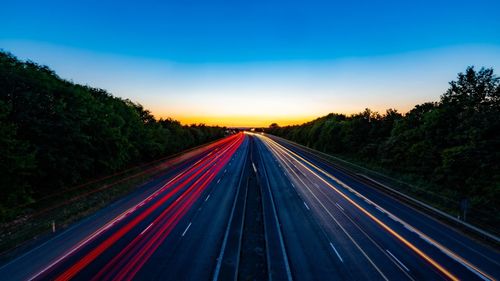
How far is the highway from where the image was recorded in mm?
12109

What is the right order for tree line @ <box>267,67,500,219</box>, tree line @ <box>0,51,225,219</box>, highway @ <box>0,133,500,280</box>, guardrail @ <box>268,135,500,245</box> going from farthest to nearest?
tree line @ <box>267,67,500,219</box>, tree line @ <box>0,51,225,219</box>, guardrail @ <box>268,135,500,245</box>, highway @ <box>0,133,500,280</box>

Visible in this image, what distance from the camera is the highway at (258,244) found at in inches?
477

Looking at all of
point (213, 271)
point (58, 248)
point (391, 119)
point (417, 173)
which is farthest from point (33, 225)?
point (391, 119)

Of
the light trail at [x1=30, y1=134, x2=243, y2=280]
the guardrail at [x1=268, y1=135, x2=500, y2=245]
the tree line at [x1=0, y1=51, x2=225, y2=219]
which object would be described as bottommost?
the light trail at [x1=30, y1=134, x2=243, y2=280]

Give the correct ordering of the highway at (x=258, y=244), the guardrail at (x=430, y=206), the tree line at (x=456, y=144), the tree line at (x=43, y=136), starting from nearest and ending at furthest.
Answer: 1. the highway at (x=258, y=244)
2. the guardrail at (x=430, y=206)
3. the tree line at (x=43, y=136)
4. the tree line at (x=456, y=144)

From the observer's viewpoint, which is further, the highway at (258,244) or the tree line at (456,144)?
the tree line at (456,144)

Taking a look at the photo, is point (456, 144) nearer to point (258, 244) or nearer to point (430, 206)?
point (430, 206)

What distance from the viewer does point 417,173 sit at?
32.1 m

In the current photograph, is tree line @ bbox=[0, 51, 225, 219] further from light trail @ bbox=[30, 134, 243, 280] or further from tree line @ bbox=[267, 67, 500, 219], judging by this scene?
tree line @ bbox=[267, 67, 500, 219]

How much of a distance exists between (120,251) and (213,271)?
5.91 m

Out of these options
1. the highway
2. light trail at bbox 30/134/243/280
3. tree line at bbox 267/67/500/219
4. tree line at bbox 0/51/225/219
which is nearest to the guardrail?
the highway

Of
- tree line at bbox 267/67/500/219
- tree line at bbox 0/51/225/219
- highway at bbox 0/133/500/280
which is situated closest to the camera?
highway at bbox 0/133/500/280

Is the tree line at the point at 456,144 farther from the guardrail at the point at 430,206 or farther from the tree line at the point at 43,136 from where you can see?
the tree line at the point at 43,136

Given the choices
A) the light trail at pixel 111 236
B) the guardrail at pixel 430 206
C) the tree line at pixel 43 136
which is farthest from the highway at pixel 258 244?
the tree line at pixel 43 136
